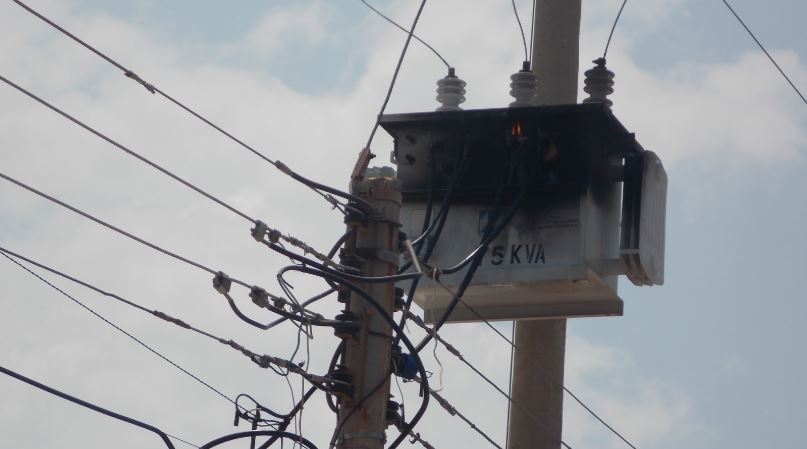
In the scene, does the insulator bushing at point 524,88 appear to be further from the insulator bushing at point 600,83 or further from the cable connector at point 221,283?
the cable connector at point 221,283

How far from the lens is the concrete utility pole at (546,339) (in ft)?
35.8

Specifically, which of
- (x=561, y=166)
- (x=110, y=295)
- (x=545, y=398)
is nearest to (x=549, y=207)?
(x=561, y=166)

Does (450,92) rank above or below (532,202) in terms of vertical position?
above

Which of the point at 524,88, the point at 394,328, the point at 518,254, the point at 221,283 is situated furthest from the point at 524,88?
the point at 221,283

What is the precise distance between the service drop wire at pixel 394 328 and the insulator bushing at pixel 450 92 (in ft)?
8.36

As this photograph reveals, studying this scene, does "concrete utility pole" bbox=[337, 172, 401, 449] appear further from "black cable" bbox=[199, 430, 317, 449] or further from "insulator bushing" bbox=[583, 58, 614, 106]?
"insulator bushing" bbox=[583, 58, 614, 106]

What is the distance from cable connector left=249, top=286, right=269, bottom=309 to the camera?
329 inches

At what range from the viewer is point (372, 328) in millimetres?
8539

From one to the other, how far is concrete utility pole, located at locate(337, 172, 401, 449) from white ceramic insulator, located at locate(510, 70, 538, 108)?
231cm

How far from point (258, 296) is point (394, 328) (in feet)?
2.20

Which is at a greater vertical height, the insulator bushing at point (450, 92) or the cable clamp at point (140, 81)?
the insulator bushing at point (450, 92)

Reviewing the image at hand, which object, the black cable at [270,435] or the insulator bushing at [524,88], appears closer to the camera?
the black cable at [270,435]

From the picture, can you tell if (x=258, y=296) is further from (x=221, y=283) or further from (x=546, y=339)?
(x=546, y=339)

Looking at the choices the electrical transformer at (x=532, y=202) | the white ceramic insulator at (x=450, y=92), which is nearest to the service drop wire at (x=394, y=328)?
the electrical transformer at (x=532, y=202)
